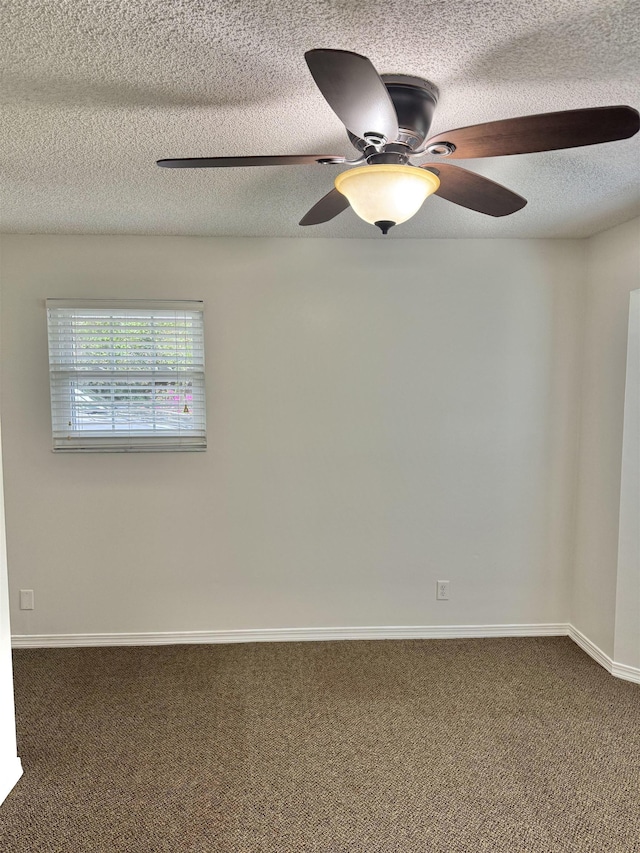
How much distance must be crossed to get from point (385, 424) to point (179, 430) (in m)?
1.26

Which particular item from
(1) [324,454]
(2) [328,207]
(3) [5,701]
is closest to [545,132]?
(2) [328,207]

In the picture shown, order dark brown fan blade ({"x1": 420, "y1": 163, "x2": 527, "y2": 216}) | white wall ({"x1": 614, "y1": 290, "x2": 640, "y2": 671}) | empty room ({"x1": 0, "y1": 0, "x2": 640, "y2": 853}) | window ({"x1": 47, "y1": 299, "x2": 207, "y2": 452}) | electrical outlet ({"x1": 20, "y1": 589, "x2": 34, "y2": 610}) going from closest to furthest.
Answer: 1. dark brown fan blade ({"x1": 420, "y1": 163, "x2": 527, "y2": 216})
2. empty room ({"x1": 0, "y1": 0, "x2": 640, "y2": 853})
3. white wall ({"x1": 614, "y1": 290, "x2": 640, "y2": 671})
4. window ({"x1": 47, "y1": 299, "x2": 207, "y2": 452})
5. electrical outlet ({"x1": 20, "y1": 589, "x2": 34, "y2": 610})

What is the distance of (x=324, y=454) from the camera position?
10.9ft

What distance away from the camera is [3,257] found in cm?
308

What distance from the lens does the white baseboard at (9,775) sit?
204cm

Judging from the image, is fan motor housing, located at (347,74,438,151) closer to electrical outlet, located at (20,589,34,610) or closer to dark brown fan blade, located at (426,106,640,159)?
dark brown fan blade, located at (426,106,640,159)

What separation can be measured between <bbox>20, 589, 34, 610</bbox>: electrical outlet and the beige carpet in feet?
0.93

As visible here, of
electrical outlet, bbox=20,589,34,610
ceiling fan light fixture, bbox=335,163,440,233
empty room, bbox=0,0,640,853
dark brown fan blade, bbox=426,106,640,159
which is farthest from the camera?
electrical outlet, bbox=20,589,34,610

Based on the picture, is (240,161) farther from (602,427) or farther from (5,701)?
(602,427)

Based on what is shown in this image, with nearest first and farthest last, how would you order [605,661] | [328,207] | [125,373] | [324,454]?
[328,207], [605,661], [125,373], [324,454]

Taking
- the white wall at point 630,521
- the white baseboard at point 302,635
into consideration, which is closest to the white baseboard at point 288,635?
the white baseboard at point 302,635

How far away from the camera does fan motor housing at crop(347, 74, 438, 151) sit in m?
1.46

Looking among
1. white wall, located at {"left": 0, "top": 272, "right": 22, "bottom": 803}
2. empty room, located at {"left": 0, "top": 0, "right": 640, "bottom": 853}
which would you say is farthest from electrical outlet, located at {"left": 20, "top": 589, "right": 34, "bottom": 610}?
white wall, located at {"left": 0, "top": 272, "right": 22, "bottom": 803}

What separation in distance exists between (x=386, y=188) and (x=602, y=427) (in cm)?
234
